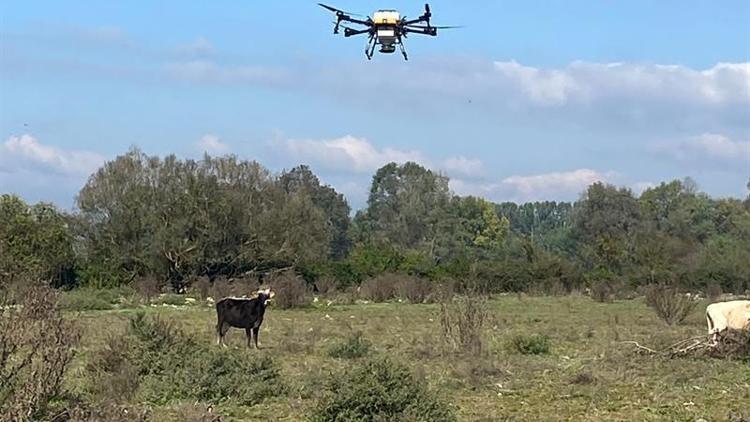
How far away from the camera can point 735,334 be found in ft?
51.1

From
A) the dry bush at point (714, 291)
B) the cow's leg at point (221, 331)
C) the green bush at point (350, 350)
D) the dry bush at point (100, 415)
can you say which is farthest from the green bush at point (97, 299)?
the dry bush at point (714, 291)

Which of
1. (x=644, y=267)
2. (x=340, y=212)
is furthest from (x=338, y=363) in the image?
(x=340, y=212)

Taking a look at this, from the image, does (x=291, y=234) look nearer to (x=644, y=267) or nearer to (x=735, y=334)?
(x=644, y=267)

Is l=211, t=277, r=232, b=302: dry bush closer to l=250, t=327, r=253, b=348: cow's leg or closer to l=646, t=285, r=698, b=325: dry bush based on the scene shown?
l=646, t=285, r=698, b=325: dry bush

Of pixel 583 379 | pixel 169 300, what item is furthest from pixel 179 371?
pixel 169 300

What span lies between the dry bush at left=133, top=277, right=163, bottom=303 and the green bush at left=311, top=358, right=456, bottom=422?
96.8 ft

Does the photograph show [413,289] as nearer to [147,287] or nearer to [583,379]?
[147,287]

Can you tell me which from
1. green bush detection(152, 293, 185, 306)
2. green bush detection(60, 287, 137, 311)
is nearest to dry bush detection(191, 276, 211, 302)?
green bush detection(152, 293, 185, 306)

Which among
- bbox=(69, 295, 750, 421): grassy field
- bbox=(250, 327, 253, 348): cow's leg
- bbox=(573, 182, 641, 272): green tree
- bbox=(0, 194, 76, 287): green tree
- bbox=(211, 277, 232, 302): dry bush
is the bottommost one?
bbox=(69, 295, 750, 421): grassy field

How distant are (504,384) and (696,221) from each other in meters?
70.7

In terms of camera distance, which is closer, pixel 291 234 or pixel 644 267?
pixel 291 234

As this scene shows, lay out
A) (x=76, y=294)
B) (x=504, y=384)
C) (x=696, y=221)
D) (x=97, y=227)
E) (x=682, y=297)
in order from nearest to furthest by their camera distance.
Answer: (x=504, y=384) → (x=682, y=297) → (x=76, y=294) → (x=97, y=227) → (x=696, y=221)

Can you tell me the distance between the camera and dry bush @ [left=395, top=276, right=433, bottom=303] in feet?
131

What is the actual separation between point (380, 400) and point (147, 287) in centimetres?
3317
